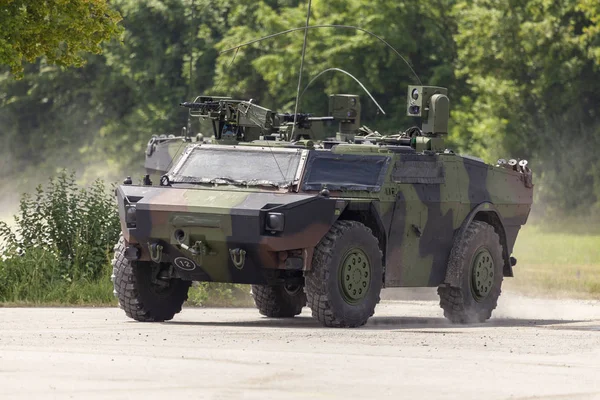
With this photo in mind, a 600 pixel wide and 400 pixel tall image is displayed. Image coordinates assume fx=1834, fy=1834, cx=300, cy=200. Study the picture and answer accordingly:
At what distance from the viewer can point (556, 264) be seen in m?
29.8

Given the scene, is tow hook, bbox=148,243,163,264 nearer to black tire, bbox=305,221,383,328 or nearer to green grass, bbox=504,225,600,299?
black tire, bbox=305,221,383,328

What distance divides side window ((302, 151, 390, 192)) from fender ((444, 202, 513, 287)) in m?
1.69

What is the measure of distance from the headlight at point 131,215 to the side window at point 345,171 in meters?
1.63

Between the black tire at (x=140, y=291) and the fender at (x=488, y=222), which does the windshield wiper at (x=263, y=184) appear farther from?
the fender at (x=488, y=222)

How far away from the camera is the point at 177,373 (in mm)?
12297

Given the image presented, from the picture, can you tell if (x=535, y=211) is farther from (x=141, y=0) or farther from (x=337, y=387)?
(x=337, y=387)

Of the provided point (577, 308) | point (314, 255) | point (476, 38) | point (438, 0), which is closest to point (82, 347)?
point (314, 255)

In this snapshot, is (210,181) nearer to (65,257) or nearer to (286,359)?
(65,257)

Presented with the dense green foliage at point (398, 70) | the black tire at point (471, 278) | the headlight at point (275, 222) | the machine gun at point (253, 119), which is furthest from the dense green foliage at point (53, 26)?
the dense green foliage at point (398, 70)

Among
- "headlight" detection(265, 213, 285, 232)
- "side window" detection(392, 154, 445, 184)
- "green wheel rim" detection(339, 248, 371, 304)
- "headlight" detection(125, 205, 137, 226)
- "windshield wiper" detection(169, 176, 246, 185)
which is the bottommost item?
"green wheel rim" detection(339, 248, 371, 304)

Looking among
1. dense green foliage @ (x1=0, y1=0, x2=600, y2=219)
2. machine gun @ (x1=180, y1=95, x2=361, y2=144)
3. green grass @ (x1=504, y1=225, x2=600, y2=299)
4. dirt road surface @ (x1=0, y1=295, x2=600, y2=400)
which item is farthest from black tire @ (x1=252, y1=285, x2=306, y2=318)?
dense green foliage @ (x1=0, y1=0, x2=600, y2=219)

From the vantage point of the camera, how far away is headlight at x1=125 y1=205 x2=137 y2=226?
1712cm

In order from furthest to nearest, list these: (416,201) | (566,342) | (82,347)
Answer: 1. (416,201)
2. (566,342)
3. (82,347)

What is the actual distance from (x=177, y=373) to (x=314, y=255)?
4.50 meters
